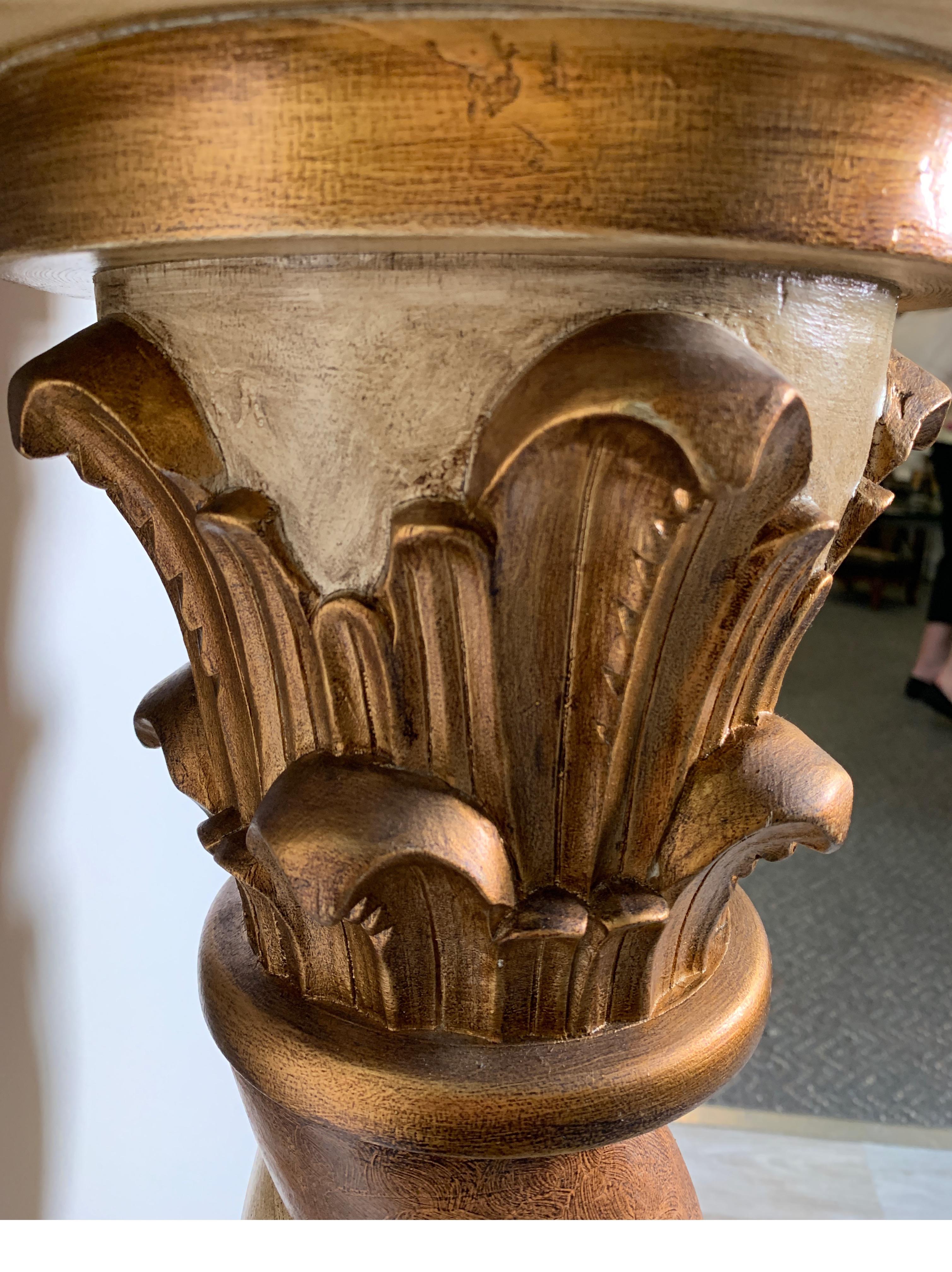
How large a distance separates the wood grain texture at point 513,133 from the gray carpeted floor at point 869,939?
1.41 meters

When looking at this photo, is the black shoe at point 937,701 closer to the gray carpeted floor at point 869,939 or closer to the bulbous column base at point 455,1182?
the gray carpeted floor at point 869,939

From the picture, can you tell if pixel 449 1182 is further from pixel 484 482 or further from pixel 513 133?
pixel 513 133

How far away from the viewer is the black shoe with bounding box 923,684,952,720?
9.20 feet

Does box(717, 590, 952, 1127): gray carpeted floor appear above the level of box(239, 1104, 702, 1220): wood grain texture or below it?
below

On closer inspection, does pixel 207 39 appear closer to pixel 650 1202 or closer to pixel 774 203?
pixel 774 203

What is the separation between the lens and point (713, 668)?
40cm

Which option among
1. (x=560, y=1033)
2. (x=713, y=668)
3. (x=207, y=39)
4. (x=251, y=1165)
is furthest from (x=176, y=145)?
(x=251, y=1165)

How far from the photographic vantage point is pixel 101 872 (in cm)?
78

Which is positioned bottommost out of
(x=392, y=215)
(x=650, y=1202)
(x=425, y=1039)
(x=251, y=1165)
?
(x=251, y=1165)

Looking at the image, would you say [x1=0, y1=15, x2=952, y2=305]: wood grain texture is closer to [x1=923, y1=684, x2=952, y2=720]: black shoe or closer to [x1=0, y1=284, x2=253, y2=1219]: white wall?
[x1=0, y1=284, x2=253, y2=1219]: white wall

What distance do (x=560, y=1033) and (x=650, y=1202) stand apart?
0.14 metres

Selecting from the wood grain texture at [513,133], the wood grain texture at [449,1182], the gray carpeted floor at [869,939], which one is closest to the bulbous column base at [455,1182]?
the wood grain texture at [449,1182]

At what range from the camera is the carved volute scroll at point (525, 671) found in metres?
0.33

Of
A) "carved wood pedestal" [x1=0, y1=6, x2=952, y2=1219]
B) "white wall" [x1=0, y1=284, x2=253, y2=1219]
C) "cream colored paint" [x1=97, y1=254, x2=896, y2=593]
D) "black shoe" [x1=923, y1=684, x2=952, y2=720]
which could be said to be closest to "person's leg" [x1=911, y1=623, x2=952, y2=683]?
"black shoe" [x1=923, y1=684, x2=952, y2=720]
